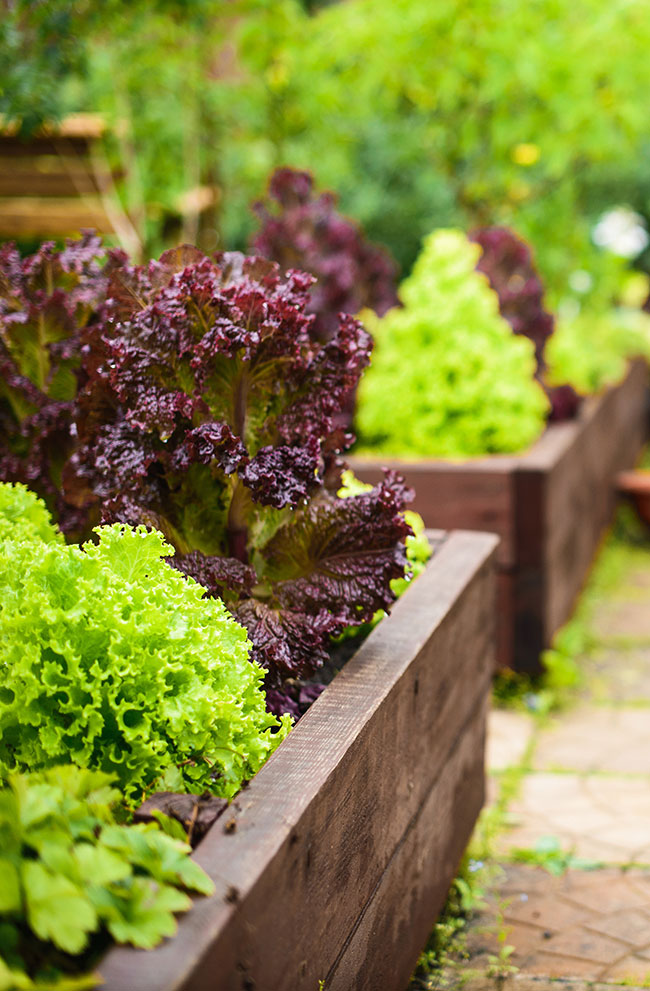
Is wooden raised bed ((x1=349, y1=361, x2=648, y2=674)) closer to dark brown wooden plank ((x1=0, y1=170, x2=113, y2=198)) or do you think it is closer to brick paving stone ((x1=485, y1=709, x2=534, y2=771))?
brick paving stone ((x1=485, y1=709, x2=534, y2=771))

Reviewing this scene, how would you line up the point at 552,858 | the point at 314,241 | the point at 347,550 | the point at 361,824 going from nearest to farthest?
the point at 361,824 → the point at 347,550 → the point at 552,858 → the point at 314,241

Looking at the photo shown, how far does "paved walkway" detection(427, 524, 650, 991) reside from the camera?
256cm

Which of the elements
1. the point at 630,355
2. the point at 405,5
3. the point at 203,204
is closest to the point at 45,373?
the point at 405,5

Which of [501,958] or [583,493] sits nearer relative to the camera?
[501,958]

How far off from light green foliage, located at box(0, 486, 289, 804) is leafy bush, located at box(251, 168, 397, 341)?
2.93m

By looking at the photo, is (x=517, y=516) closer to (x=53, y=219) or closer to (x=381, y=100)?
(x=381, y=100)

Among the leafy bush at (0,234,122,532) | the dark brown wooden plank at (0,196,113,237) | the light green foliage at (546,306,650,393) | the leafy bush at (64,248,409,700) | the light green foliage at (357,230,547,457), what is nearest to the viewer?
the leafy bush at (64,248,409,700)

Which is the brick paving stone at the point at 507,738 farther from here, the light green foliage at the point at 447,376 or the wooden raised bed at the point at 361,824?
the light green foliage at the point at 447,376

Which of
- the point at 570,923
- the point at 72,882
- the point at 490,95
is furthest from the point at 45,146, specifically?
the point at 72,882

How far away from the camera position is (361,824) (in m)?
1.85

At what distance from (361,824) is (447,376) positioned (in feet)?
9.81

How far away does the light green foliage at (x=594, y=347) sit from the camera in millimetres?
5969

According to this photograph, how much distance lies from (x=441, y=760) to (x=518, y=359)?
2565mm

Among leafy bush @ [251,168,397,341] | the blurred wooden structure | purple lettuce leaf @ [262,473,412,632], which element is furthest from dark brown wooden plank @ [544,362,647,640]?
the blurred wooden structure
